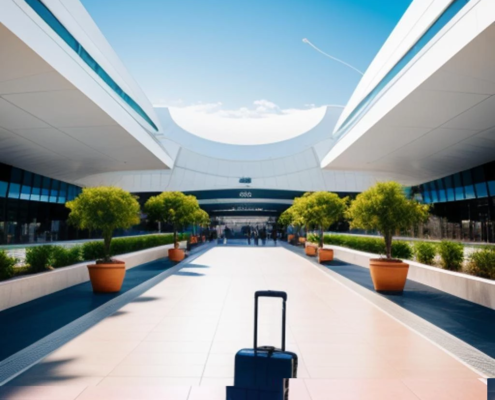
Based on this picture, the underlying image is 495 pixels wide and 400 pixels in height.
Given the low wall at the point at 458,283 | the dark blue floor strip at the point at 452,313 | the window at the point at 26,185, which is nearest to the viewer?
the dark blue floor strip at the point at 452,313

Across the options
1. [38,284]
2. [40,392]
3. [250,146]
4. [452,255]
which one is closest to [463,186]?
[452,255]

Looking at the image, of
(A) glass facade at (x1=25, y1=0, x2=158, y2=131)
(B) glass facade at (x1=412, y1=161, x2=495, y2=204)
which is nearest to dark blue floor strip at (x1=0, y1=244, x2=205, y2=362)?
(A) glass facade at (x1=25, y1=0, x2=158, y2=131)

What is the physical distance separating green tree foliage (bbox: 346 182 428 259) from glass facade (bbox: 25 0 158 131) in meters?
16.0

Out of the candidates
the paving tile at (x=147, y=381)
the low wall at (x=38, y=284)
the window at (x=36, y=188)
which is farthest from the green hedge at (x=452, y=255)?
the window at (x=36, y=188)

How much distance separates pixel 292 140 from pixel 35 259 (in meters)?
49.8

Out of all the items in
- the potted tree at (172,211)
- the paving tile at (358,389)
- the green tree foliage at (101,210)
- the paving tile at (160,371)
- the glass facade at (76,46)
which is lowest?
the paving tile at (160,371)

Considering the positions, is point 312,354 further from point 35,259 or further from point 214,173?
point 214,173

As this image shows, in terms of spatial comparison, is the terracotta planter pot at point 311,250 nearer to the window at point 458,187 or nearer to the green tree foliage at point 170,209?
the green tree foliage at point 170,209

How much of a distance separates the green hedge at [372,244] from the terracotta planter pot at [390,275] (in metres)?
4.94

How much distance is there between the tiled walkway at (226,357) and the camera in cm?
483

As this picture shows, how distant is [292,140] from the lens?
59.0 metres

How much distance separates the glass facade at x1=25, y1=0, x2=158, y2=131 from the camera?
1995 centimetres

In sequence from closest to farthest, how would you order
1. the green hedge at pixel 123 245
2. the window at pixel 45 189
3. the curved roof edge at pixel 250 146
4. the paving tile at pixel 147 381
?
the paving tile at pixel 147 381
the green hedge at pixel 123 245
the window at pixel 45 189
the curved roof edge at pixel 250 146

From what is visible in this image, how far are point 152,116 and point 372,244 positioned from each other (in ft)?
120
